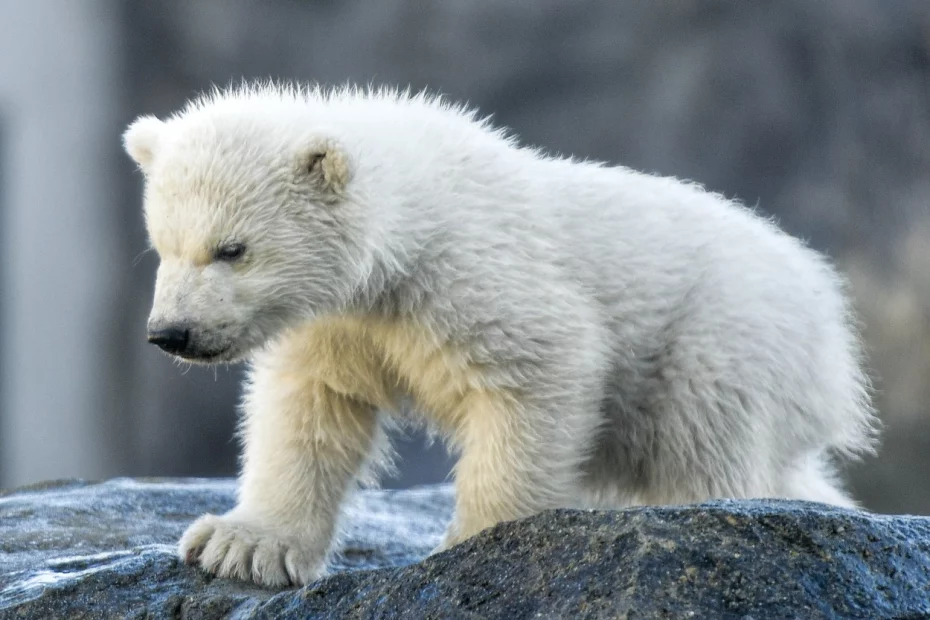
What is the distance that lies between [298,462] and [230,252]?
2.89ft

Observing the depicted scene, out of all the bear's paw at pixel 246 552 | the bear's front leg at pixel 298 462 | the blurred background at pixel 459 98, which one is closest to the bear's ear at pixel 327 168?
the bear's front leg at pixel 298 462

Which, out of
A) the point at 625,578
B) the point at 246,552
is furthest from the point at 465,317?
the point at 625,578

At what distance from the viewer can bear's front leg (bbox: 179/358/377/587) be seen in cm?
358

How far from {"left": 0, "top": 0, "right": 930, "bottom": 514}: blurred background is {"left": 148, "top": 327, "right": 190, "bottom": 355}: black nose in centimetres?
639

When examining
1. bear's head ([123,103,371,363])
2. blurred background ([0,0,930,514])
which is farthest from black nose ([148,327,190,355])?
blurred background ([0,0,930,514])

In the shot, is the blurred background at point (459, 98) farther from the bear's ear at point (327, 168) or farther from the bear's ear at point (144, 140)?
the bear's ear at point (327, 168)

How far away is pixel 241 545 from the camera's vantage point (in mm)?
3363

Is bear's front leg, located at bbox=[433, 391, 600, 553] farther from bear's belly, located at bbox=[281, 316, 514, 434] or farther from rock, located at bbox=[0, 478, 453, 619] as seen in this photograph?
rock, located at bbox=[0, 478, 453, 619]

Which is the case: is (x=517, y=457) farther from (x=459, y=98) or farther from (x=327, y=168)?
(x=459, y=98)

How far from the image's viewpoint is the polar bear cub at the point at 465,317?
313 centimetres

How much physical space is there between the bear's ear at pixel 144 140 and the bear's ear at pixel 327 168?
18.9 inches

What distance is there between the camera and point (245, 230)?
3066mm

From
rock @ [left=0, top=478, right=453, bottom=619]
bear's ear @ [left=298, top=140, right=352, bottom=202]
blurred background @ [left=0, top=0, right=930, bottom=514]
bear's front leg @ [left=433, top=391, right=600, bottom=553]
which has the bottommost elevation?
rock @ [left=0, top=478, right=453, bottom=619]

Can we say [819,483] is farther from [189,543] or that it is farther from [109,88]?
[109,88]
